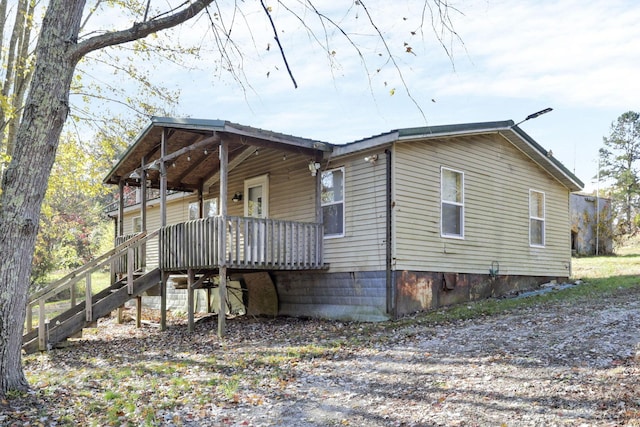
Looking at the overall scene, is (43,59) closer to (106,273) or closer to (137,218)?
(137,218)

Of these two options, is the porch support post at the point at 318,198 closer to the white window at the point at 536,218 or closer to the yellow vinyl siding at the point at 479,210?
the yellow vinyl siding at the point at 479,210

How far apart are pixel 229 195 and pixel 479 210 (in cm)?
685

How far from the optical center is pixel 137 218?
72.3 feet

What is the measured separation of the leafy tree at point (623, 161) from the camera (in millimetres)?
40281

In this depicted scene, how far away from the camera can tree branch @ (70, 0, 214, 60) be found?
22.6ft

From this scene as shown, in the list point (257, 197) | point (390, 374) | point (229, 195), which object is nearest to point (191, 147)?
point (257, 197)

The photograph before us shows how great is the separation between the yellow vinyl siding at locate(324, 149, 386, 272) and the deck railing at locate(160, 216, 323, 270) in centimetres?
52

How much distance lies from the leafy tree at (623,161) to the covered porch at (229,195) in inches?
1288

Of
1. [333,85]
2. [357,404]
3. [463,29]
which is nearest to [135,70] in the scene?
[333,85]

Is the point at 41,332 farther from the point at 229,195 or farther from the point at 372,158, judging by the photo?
the point at 372,158

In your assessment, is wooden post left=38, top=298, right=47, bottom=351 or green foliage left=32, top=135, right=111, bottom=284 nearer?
wooden post left=38, top=298, right=47, bottom=351

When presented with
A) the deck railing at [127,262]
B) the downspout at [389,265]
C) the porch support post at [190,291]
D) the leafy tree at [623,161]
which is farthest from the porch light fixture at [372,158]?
the leafy tree at [623,161]

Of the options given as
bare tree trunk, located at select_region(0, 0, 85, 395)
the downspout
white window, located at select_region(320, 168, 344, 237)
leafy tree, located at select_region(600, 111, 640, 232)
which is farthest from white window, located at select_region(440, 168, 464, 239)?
leafy tree, located at select_region(600, 111, 640, 232)

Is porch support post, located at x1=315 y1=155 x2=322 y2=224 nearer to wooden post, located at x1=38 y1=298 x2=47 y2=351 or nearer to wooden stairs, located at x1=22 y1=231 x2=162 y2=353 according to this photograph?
wooden stairs, located at x1=22 y1=231 x2=162 y2=353
